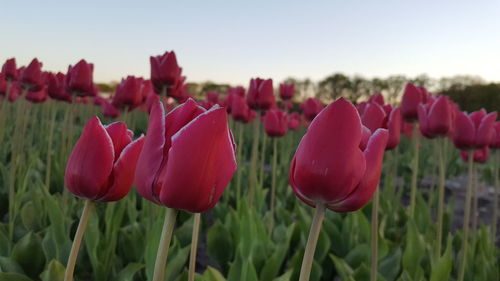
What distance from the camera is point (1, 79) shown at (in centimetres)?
393

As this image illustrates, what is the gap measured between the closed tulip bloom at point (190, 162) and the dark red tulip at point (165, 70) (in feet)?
5.81

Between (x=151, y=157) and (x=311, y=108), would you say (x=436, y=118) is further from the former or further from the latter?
(x=311, y=108)

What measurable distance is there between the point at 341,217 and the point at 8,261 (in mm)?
2189

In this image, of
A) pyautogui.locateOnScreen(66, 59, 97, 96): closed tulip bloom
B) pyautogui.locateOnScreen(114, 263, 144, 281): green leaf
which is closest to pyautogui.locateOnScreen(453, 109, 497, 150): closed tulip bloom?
pyautogui.locateOnScreen(114, 263, 144, 281): green leaf

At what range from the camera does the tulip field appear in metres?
0.80

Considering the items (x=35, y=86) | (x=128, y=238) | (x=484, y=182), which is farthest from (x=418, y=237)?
(x=484, y=182)

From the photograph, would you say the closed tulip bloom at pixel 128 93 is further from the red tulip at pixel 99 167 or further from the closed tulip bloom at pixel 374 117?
the red tulip at pixel 99 167

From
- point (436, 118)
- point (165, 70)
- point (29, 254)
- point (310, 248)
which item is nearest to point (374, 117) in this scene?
point (310, 248)

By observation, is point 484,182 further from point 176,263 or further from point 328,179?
point 328,179

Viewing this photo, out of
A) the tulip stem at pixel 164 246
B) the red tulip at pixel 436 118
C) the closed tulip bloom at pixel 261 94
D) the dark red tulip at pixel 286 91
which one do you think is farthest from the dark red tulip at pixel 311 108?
the tulip stem at pixel 164 246

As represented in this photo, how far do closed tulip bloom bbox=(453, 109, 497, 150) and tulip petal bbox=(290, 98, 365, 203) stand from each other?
5.84 feet

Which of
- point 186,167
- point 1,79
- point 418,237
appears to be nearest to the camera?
point 186,167

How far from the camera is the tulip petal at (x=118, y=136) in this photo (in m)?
0.98

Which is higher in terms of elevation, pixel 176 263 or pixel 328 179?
pixel 328 179
